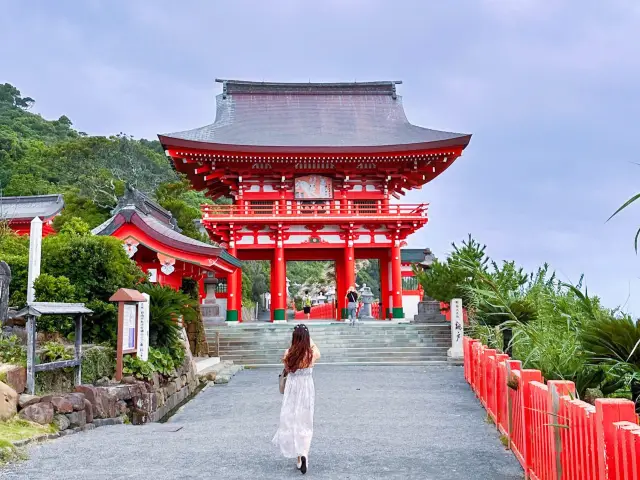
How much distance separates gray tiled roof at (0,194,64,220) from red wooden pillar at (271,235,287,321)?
532 inches

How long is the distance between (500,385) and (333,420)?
89.4 inches

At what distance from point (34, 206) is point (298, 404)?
2946 centimetres

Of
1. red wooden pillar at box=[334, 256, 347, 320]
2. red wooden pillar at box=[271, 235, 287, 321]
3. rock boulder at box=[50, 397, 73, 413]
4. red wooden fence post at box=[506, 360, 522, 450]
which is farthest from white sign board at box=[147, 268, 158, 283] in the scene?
red wooden fence post at box=[506, 360, 522, 450]

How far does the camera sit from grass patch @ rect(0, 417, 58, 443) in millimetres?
5794

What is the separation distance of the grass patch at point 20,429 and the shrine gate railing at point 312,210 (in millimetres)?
15099

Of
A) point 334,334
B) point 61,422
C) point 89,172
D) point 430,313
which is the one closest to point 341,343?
point 334,334

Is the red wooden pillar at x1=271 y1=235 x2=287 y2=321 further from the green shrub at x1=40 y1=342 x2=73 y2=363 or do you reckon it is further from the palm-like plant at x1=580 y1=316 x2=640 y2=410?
the palm-like plant at x1=580 y1=316 x2=640 y2=410

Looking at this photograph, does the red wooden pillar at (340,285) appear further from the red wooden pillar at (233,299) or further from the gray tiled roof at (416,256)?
the gray tiled roof at (416,256)

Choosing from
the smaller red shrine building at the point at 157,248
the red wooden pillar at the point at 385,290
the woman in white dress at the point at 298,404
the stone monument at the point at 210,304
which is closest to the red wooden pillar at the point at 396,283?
the red wooden pillar at the point at 385,290

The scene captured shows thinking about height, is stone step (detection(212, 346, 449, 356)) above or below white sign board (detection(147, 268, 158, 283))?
below

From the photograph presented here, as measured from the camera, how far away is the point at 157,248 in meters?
13.8

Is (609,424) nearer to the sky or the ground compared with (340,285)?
nearer to the ground

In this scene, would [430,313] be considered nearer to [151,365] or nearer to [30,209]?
[151,365]

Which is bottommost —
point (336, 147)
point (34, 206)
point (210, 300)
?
point (210, 300)
